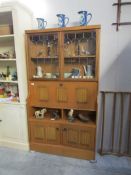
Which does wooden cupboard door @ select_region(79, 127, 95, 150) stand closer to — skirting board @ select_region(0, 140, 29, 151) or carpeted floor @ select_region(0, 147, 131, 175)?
carpeted floor @ select_region(0, 147, 131, 175)

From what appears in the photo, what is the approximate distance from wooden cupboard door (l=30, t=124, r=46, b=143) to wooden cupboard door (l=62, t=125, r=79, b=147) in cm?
32

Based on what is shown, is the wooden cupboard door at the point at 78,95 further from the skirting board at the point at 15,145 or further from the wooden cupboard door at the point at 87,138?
the skirting board at the point at 15,145

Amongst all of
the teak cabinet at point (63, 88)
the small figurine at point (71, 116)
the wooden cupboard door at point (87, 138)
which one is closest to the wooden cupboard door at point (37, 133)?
the teak cabinet at point (63, 88)

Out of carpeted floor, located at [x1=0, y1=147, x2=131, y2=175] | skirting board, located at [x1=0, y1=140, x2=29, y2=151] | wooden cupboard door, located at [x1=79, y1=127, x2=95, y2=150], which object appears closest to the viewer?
carpeted floor, located at [x1=0, y1=147, x2=131, y2=175]

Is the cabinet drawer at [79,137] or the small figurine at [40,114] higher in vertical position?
the small figurine at [40,114]

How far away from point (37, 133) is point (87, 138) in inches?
29.8

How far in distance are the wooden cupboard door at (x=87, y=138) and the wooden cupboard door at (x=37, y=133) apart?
57 centimetres

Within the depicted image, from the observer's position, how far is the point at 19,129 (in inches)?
95.5

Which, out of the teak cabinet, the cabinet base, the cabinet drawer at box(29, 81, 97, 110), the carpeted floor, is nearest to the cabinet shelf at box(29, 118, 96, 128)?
the teak cabinet

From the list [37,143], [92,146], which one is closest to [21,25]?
[37,143]

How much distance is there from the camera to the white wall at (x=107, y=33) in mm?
2115

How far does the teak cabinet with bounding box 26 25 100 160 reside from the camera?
207 cm

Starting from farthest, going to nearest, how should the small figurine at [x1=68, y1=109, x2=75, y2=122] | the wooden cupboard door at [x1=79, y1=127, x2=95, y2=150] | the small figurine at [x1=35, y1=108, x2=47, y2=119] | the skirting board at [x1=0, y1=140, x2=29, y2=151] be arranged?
the skirting board at [x1=0, y1=140, x2=29, y2=151], the small figurine at [x1=35, y1=108, x2=47, y2=119], the small figurine at [x1=68, y1=109, x2=75, y2=122], the wooden cupboard door at [x1=79, y1=127, x2=95, y2=150]

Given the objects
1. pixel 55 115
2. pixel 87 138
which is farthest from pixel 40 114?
pixel 87 138
